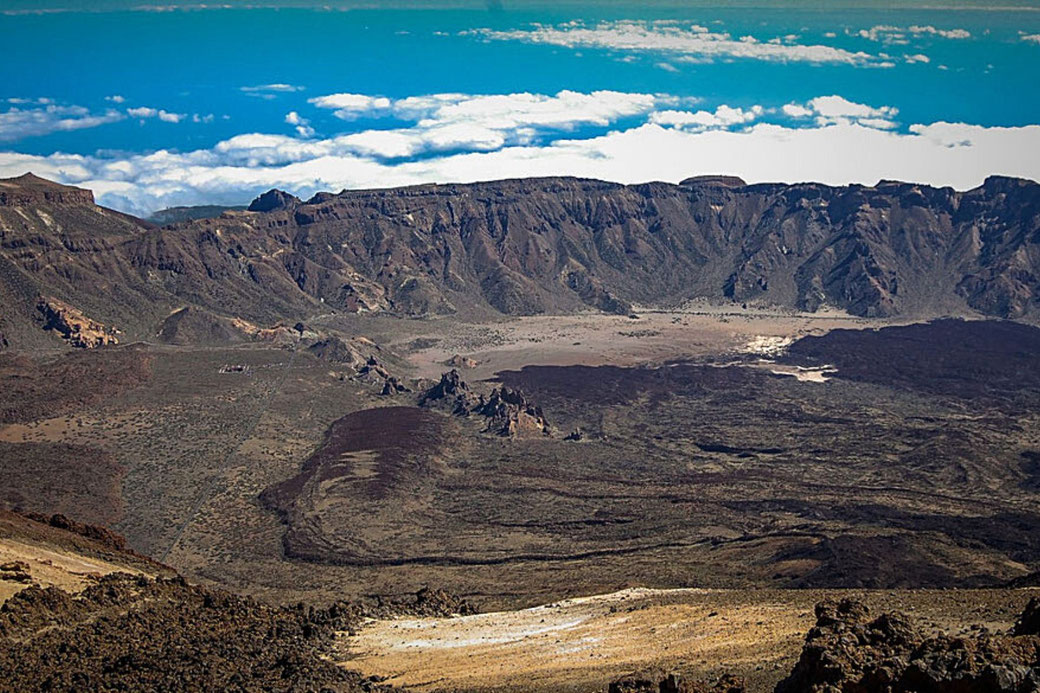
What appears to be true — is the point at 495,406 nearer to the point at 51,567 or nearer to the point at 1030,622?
the point at 51,567

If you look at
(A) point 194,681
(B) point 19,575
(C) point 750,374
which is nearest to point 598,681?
(A) point 194,681

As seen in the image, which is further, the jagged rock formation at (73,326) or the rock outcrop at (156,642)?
the jagged rock formation at (73,326)

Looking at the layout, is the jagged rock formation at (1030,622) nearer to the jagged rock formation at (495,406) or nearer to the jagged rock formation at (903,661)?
the jagged rock formation at (903,661)

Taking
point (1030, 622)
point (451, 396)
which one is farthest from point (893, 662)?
point (451, 396)

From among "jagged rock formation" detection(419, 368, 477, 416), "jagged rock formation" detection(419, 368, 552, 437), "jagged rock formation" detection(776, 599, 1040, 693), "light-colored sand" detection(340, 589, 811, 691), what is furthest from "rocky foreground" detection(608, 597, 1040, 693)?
"jagged rock formation" detection(419, 368, 477, 416)

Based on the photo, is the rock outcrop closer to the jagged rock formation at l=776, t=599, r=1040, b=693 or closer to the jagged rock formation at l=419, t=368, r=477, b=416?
the jagged rock formation at l=776, t=599, r=1040, b=693

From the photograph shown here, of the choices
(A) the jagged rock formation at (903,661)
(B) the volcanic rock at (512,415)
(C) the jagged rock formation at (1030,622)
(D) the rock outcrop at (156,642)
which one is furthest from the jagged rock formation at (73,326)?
(C) the jagged rock formation at (1030,622)
